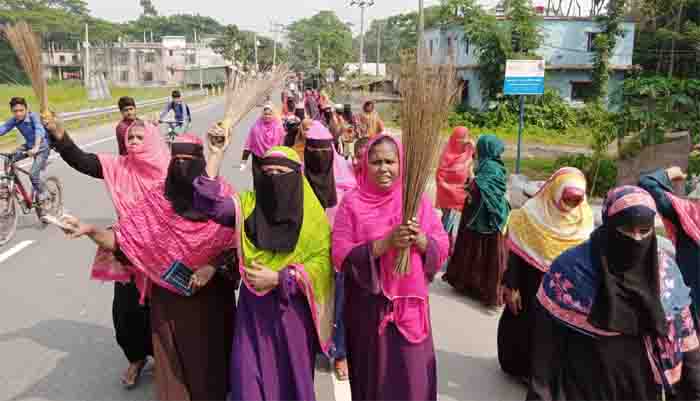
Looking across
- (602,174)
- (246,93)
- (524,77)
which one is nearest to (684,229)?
(246,93)

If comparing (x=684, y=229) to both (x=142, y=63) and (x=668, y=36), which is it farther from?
(x=142, y=63)

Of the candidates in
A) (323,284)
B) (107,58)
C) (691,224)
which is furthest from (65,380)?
(107,58)

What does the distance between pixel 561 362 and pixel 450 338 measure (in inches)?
72.9

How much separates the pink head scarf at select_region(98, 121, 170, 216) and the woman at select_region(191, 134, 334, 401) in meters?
0.73

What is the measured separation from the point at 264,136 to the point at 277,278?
4.37 m

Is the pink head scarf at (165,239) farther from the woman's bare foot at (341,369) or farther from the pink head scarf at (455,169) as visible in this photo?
the pink head scarf at (455,169)

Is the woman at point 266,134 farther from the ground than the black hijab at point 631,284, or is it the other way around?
the woman at point 266,134

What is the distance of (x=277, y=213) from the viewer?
2.44 meters

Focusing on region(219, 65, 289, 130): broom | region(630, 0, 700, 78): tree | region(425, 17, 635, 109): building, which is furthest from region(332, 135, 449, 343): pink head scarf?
region(425, 17, 635, 109): building

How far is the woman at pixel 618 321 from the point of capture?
2.21m

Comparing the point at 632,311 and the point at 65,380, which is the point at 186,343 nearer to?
the point at 65,380

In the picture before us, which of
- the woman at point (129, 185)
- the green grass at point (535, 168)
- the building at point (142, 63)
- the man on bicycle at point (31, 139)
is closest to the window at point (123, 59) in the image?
the building at point (142, 63)

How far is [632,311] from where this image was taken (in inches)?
87.1

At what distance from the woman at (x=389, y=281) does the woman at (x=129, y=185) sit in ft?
3.99
